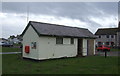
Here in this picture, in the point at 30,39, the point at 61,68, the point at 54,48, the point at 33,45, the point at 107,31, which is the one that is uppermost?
the point at 107,31

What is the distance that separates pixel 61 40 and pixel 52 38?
1.53 m

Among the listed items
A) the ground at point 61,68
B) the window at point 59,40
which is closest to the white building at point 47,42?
the window at point 59,40

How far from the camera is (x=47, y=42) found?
15766mm

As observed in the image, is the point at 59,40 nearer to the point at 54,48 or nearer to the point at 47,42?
the point at 54,48

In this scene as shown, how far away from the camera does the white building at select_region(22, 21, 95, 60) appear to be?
15219 mm

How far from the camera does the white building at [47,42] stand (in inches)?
599

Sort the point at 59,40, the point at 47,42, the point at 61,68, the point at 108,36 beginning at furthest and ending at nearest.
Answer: the point at 108,36 → the point at 59,40 → the point at 47,42 → the point at 61,68

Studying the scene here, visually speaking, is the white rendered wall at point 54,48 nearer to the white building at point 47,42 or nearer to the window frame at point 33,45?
the white building at point 47,42

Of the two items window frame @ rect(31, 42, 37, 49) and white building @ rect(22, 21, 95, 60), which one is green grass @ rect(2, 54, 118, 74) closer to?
white building @ rect(22, 21, 95, 60)

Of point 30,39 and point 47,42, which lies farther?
point 30,39

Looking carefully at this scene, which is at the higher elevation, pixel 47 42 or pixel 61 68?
pixel 47 42

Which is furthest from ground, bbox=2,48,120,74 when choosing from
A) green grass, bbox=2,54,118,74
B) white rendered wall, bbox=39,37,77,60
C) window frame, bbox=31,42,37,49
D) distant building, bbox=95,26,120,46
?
distant building, bbox=95,26,120,46

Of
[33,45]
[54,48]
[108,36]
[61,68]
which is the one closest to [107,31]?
[108,36]

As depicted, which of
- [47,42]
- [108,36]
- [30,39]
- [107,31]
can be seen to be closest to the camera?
[47,42]
